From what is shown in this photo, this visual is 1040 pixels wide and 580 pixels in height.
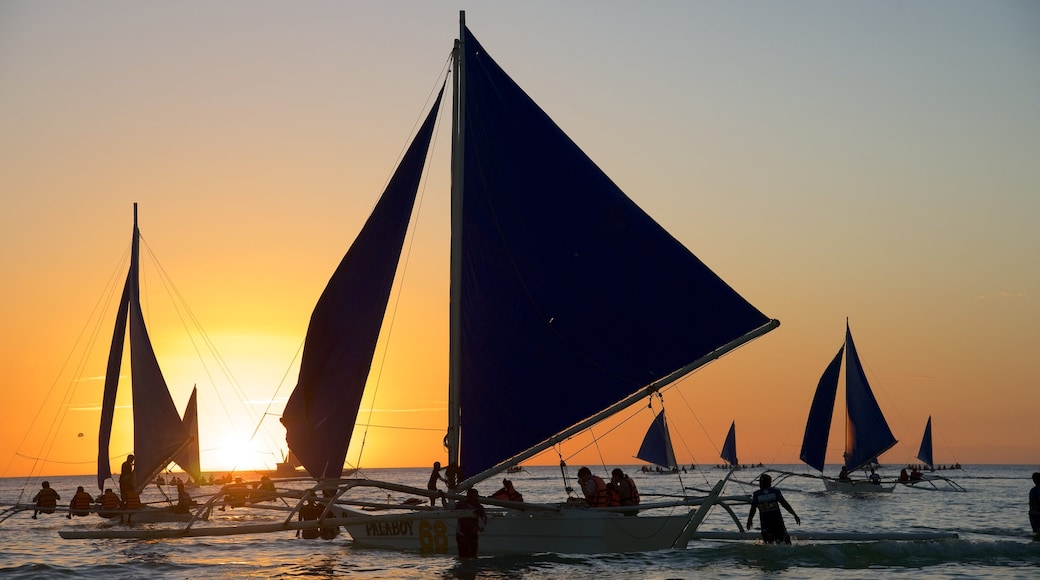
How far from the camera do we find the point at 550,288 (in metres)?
24.7

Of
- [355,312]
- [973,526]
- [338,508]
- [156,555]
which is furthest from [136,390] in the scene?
[973,526]

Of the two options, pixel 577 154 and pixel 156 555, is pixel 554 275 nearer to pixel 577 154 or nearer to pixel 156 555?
pixel 577 154

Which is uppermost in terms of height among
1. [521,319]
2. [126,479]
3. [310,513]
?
[521,319]

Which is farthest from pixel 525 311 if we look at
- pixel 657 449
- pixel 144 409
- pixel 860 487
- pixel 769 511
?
pixel 657 449

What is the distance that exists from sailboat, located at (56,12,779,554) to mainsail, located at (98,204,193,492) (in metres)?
19.2

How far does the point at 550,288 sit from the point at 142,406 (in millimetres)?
24595

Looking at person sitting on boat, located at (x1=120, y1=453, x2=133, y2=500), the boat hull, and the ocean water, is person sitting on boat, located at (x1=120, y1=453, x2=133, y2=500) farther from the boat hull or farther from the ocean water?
the boat hull

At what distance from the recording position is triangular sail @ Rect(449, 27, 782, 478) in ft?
79.0

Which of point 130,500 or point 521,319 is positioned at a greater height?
point 521,319

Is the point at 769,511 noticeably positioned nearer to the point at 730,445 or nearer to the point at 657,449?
the point at 657,449

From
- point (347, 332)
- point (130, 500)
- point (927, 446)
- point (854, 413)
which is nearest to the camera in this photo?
point (347, 332)

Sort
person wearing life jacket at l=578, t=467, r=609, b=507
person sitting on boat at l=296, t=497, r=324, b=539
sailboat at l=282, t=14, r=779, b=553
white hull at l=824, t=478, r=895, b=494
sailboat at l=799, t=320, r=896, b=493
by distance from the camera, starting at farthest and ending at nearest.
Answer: white hull at l=824, t=478, r=895, b=494 → sailboat at l=799, t=320, r=896, b=493 → person wearing life jacket at l=578, t=467, r=609, b=507 → sailboat at l=282, t=14, r=779, b=553 → person sitting on boat at l=296, t=497, r=324, b=539

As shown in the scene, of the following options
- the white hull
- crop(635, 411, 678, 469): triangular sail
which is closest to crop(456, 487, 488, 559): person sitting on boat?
the white hull

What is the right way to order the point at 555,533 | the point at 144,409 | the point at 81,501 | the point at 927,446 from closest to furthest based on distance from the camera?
the point at 555,533 → the point at 81,501 → the point at 144,409 → the point at 927,446
